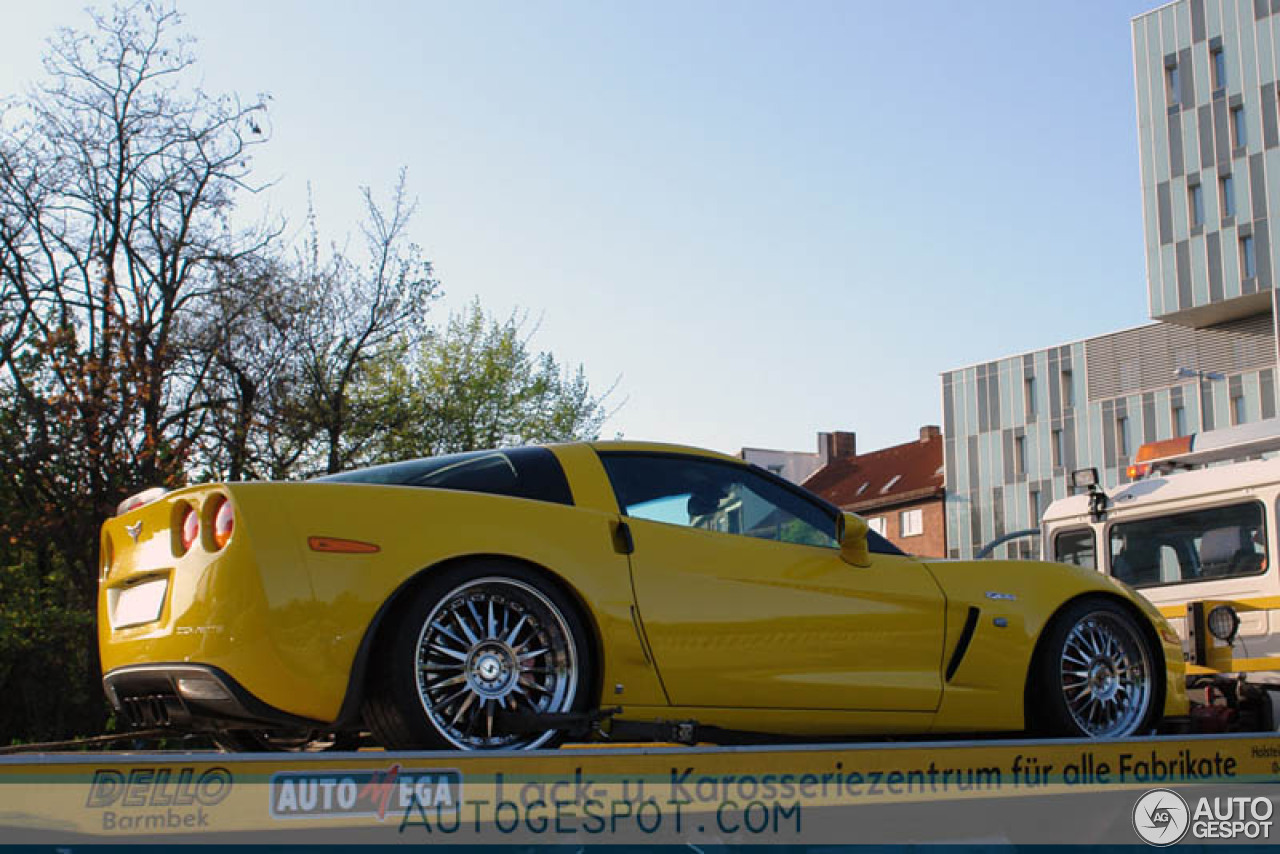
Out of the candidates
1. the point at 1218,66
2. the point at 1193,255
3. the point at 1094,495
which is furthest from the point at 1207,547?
the point at 1218,66

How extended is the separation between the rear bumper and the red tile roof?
191ft

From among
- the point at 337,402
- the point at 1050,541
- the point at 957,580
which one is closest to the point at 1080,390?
the point at 337,402

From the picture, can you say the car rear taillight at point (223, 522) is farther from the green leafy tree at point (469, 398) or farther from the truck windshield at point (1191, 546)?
A: the green leafy tree at point (469, 398)

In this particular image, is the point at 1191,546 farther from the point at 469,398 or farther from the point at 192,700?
the point at 469,398

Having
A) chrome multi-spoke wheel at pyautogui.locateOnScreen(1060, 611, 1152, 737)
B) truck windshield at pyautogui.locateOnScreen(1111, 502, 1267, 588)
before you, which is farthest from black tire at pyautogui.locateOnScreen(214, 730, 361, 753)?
truck windshield at pyautogui.locateOnScreen(1111, 502, 1267, 588)

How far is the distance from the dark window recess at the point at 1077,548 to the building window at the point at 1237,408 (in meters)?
37.7

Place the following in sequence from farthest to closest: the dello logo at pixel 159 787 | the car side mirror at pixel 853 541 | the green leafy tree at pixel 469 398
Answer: the green leafy tree at pixel 469 398 < the car side mirror at pixel 853 541 < the dello logo at pixel 159 787

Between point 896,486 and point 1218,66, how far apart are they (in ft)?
81.8

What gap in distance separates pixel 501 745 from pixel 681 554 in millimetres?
975

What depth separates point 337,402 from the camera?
2730cm

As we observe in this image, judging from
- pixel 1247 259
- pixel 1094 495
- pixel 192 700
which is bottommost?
pixel 192 700

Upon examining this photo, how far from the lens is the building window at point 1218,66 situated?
45375 mm

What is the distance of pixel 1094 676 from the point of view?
586 centimetres

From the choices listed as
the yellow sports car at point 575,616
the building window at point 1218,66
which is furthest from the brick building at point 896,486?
the yellow sports car at point 575,616
